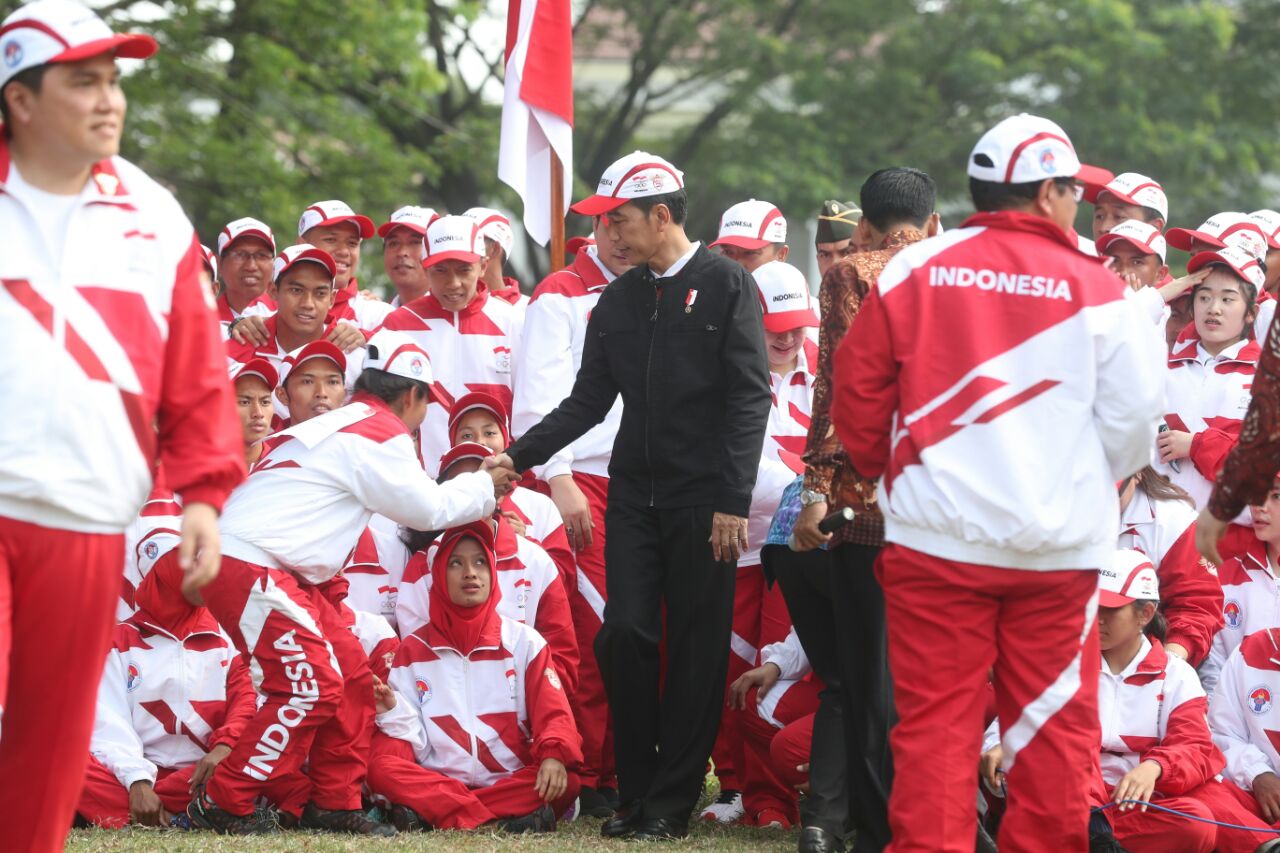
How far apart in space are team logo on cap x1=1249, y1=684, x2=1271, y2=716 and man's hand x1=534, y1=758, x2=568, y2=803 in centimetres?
266

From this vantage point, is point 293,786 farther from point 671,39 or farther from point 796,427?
point 671,39

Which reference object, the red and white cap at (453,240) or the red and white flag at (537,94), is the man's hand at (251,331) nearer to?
the red and white cap at (453,240)

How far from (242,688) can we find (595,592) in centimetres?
158

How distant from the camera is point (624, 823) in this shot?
6863mm

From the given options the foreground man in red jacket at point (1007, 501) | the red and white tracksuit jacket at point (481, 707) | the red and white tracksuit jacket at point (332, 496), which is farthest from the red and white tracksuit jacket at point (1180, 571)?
the red and white tracksuit jacket at point (332, 496)

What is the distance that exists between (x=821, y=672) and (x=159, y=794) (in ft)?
8.70

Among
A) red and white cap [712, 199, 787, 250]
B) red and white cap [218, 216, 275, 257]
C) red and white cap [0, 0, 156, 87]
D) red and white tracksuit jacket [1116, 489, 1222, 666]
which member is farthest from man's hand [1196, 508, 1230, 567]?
red and white cap [218, 216, 275, 257]

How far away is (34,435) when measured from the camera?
Result: 4.25 meters

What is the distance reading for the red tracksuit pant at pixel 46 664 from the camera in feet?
14.1

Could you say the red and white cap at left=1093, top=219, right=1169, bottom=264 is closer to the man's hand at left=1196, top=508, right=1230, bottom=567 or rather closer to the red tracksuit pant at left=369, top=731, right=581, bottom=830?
the man's hand at left=1196, top=508, right=1230, bottom=567

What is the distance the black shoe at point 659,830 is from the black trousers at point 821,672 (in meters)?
0.47

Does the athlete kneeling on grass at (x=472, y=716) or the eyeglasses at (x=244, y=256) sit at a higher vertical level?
the eyeglasses at (x=244, y=256)

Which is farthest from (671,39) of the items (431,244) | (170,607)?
(170,607)

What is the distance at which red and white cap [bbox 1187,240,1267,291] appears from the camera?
7.89 metres
